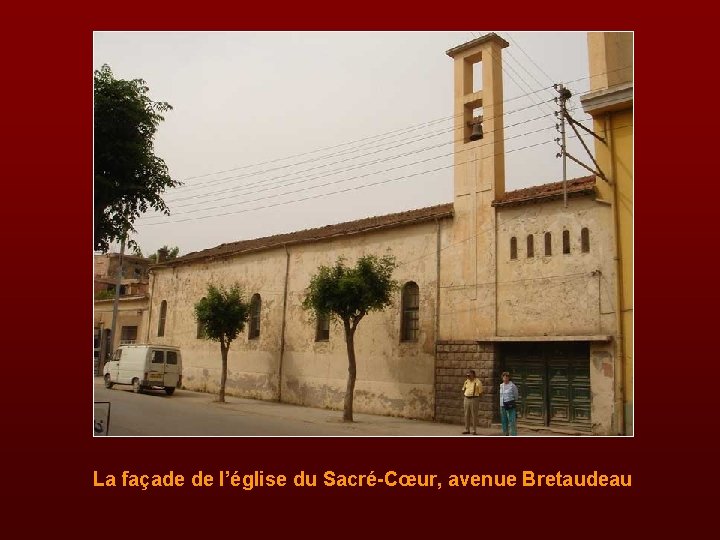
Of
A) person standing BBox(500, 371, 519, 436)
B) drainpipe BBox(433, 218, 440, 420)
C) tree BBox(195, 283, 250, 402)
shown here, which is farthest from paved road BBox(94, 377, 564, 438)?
tree BBox(195, 283, 250, 402)

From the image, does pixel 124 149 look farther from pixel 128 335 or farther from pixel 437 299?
pixel 128 335

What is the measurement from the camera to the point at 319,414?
18.6 meters

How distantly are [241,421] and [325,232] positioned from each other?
27.7ft

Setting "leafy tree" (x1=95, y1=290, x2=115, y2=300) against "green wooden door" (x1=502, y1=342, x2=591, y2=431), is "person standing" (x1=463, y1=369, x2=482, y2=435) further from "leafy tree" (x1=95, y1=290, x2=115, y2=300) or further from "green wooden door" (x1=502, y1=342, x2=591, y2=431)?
"leafy tree" (x1=95, y1=290, x2=115, y2=300)

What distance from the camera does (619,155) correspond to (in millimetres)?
13867

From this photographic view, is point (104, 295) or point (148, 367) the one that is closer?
point (148, 367)

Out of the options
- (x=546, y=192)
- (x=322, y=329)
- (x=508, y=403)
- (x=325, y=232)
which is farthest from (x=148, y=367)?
(x=546, y=192)

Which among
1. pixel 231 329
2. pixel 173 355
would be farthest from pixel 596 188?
pixel 173 355

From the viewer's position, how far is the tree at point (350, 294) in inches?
658

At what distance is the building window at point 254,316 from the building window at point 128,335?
9415 millimetres

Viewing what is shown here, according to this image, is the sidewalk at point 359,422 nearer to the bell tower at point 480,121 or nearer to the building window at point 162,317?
the bell tower at point 480,121

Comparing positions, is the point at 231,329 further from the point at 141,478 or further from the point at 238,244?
the point at 141,478

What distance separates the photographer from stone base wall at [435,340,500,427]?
15.8 meters

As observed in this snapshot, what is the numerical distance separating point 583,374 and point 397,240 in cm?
723
